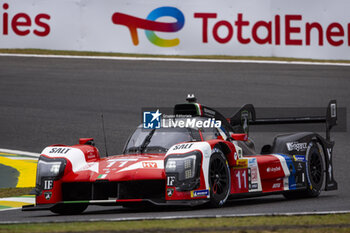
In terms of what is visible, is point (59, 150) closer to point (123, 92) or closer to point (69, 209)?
point (69, 209)

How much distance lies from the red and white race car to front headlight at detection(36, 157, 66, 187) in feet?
0.04

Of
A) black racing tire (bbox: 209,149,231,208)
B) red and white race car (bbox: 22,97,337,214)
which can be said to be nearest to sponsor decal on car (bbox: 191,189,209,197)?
red and white race car (bbox: 22,97,337,214)

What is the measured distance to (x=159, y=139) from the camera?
956 cm

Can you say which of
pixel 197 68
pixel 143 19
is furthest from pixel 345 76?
pixel 143 19

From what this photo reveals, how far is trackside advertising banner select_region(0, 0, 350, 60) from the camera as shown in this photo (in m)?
22.1

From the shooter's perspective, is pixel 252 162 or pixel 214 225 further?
pixel 252 162

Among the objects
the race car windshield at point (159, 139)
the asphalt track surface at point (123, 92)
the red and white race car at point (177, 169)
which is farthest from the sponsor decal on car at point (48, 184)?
the asphalt track surface at point (123, 92)

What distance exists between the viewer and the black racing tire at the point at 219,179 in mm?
8628

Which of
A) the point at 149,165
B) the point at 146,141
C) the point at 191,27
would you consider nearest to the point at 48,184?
the point at 149,165

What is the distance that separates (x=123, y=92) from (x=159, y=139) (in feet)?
32.2

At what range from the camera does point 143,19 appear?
877 inches

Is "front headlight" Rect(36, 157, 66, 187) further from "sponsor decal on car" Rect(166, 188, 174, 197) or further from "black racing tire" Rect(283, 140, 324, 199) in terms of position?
"black racing tire" Rect(283, 140, 324, 199)

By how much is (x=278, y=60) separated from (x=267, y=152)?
12.5m

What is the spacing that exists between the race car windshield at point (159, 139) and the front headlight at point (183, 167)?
39.5 inches
